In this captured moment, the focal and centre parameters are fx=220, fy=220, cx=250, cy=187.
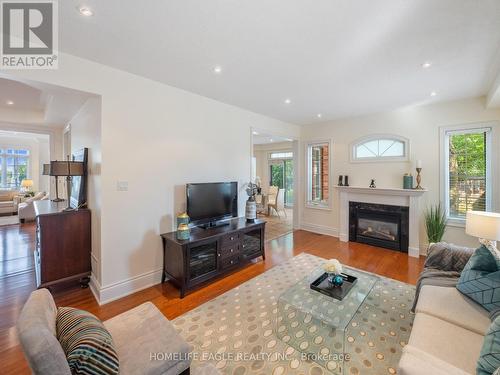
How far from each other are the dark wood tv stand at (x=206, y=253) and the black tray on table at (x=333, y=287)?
4.38 ft

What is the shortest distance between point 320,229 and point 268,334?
3806 mm

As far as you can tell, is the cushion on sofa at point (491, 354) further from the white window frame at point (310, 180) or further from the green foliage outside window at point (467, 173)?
the white window frame at point (310, 180)

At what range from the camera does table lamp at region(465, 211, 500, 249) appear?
1.86 metres

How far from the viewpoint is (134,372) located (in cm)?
112

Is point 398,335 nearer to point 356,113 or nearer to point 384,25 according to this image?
point 384,25

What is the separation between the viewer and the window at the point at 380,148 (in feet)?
14.3

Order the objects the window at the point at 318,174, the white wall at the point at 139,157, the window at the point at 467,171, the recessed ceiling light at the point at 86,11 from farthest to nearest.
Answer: the window at the point at 318,174 < the window at the point at 467,171 < the white wall at the point at 139,157 < the recessed ceiling light at the point at 86,11

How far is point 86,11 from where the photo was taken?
1.70 m

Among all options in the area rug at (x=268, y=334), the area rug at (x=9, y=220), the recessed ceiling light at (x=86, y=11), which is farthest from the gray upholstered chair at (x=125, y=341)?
the area rug at (x=9, y=220)

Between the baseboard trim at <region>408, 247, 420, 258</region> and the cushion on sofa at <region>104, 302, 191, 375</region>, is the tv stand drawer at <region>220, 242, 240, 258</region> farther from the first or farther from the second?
the baseboard trim at <region>408, 247, 420, 258</region>

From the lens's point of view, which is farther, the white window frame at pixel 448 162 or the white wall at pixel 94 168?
the white window frame at pixel 448 162

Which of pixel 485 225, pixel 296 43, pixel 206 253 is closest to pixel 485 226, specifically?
pixel 485 225

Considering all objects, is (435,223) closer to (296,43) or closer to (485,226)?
(485,226)

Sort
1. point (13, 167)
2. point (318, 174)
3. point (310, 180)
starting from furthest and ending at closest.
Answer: point (13, 167) → point (310, 180) → point (318, 174)
